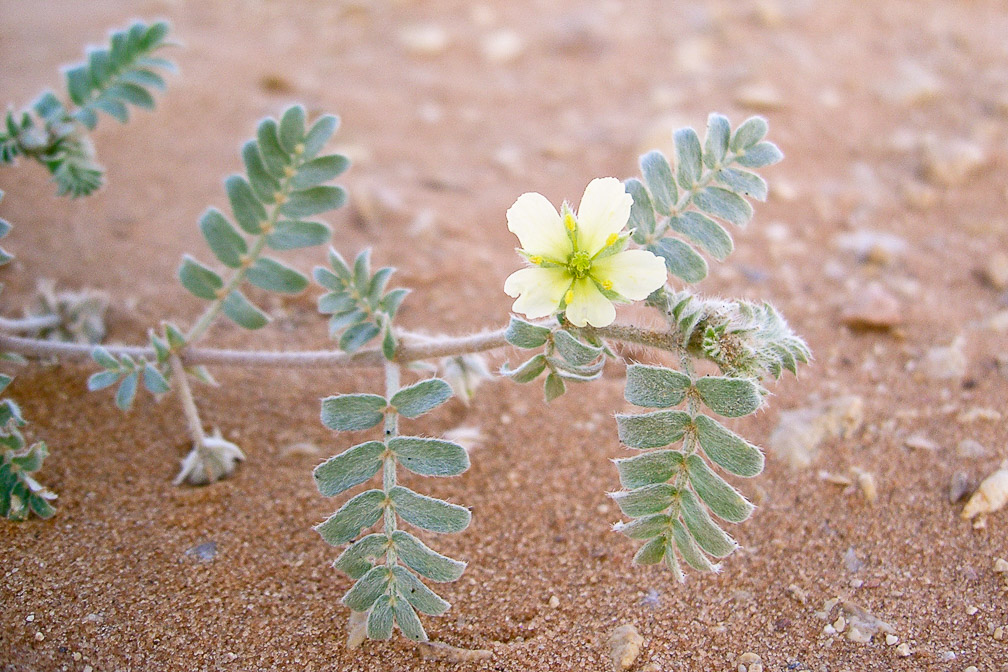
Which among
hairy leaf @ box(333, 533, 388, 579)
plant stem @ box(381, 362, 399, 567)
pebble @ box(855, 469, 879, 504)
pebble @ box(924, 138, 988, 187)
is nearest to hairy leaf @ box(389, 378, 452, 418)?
plant stem @ box(381, 362, 399, 567)

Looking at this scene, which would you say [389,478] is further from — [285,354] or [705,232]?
[705,232]

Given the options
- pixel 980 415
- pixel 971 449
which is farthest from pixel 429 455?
pixel 980 415

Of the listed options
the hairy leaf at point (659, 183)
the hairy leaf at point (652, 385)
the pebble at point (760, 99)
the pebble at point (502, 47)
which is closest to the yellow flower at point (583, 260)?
the hairy leaf at point (652, 385)

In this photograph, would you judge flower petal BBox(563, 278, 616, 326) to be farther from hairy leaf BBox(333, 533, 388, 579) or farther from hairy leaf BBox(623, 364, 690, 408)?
hairy leaf BBox(333, 533, 388, 579)

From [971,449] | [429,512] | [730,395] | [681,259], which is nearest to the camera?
[730,395]

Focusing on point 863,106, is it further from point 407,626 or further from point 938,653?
point 407,626

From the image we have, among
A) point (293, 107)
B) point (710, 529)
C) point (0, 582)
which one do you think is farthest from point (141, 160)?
point (710, 529)
